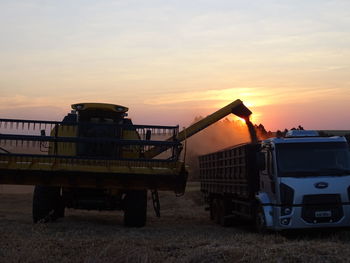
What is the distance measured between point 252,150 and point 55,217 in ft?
20.4

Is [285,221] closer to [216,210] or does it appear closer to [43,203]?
[216,210]

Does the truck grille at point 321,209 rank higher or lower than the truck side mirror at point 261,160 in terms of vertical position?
lower

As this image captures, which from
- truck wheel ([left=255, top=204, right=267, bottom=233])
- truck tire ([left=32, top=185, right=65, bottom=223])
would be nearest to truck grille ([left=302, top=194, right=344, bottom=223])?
truck wheel ([left=255, top=204, right=267, bottom=233])

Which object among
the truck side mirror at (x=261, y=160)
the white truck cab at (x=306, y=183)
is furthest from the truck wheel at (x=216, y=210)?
the truck side mirror at (x=261, y=160)

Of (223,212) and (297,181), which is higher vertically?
(297,181)

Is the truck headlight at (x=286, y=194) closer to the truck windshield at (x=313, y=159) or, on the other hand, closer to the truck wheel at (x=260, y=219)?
the truck windshield at (x=313, y=159)

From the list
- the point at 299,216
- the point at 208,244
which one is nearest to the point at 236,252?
the point at 208,244

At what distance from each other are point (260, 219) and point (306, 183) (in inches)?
63.7

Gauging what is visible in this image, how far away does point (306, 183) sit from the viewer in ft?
40.7

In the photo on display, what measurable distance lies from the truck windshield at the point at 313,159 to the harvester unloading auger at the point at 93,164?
8.91 ft

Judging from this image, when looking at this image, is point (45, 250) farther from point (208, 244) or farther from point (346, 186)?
point (346, 186)

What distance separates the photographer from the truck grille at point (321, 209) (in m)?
12.2

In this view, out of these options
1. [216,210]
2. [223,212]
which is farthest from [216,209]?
[223,212]

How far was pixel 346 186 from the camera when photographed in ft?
40.9
